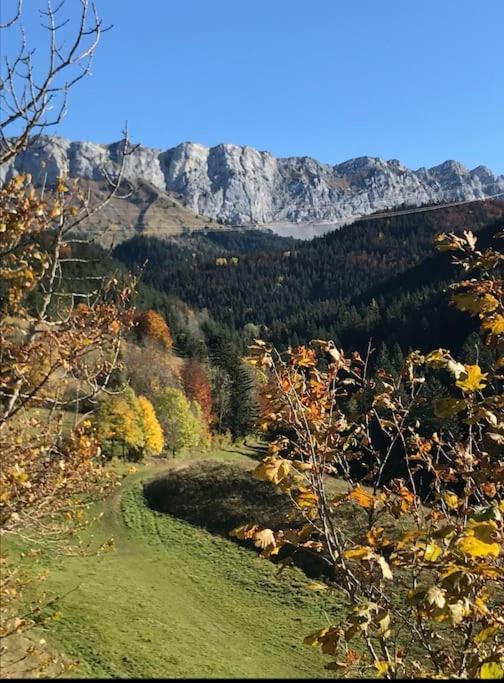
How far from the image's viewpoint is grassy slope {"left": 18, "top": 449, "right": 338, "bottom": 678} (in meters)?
17.6

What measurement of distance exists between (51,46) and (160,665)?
17.9m

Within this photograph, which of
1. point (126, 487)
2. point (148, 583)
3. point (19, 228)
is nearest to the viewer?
point (19, 228)

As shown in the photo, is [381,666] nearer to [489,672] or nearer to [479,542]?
[489,672]

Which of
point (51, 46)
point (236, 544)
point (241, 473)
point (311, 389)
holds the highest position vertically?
point (51, 46)

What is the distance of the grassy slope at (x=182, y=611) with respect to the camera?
17562 millimetres

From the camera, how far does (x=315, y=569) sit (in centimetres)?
2552

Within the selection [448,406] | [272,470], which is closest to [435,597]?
[448,406]

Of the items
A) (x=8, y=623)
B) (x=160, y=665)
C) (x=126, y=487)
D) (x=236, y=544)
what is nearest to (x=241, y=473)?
(x=236, y=544)

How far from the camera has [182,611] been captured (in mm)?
22516

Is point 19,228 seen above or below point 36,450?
above

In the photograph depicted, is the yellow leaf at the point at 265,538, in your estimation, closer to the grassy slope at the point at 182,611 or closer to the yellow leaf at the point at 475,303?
the yellow leaf at the point at 475,303

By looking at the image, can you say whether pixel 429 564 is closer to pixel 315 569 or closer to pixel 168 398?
pixel 315 569

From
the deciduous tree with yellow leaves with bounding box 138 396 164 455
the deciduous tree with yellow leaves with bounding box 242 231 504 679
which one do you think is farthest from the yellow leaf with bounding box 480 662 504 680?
the deciduous tree with yellow leaves with bounding box 138 396 164 455

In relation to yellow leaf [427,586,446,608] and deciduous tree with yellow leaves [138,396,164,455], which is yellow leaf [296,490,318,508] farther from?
deciduous tree with yellow leaves [138,396,164,455]
